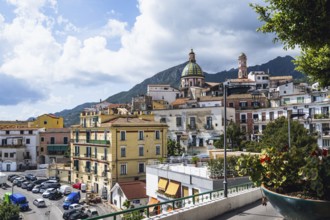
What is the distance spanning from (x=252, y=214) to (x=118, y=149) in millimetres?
33565

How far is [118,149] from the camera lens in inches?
1703

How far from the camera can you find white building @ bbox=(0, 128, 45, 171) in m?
71.1

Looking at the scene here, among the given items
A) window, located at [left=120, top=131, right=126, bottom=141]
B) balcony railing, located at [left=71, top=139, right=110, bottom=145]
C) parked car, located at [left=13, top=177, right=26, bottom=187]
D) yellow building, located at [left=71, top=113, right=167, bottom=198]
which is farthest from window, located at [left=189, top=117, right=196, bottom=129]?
parked car, located at [left=13, top=177, right=26, bottom=187]

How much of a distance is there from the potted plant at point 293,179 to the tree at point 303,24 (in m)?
3.05

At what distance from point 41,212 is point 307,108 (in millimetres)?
40928

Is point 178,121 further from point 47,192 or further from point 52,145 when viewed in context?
point 52,145

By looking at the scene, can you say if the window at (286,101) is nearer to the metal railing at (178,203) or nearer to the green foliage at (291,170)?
the metal railing at (178,203)

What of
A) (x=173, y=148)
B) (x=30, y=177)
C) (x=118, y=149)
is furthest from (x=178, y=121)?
(x=30, y=177)

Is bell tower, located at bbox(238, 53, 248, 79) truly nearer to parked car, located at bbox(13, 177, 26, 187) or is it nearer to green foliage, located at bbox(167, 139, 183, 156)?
green foliage, located at bbox(167, 139, 183, 156)

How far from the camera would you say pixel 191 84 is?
98562 millimetres

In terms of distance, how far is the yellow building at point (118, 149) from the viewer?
43.2m

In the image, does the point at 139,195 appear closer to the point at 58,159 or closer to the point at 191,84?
the point at 58,159

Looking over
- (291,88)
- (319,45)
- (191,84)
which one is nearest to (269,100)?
(291,88)

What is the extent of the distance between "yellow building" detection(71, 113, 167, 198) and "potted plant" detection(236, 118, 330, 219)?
3688cm
